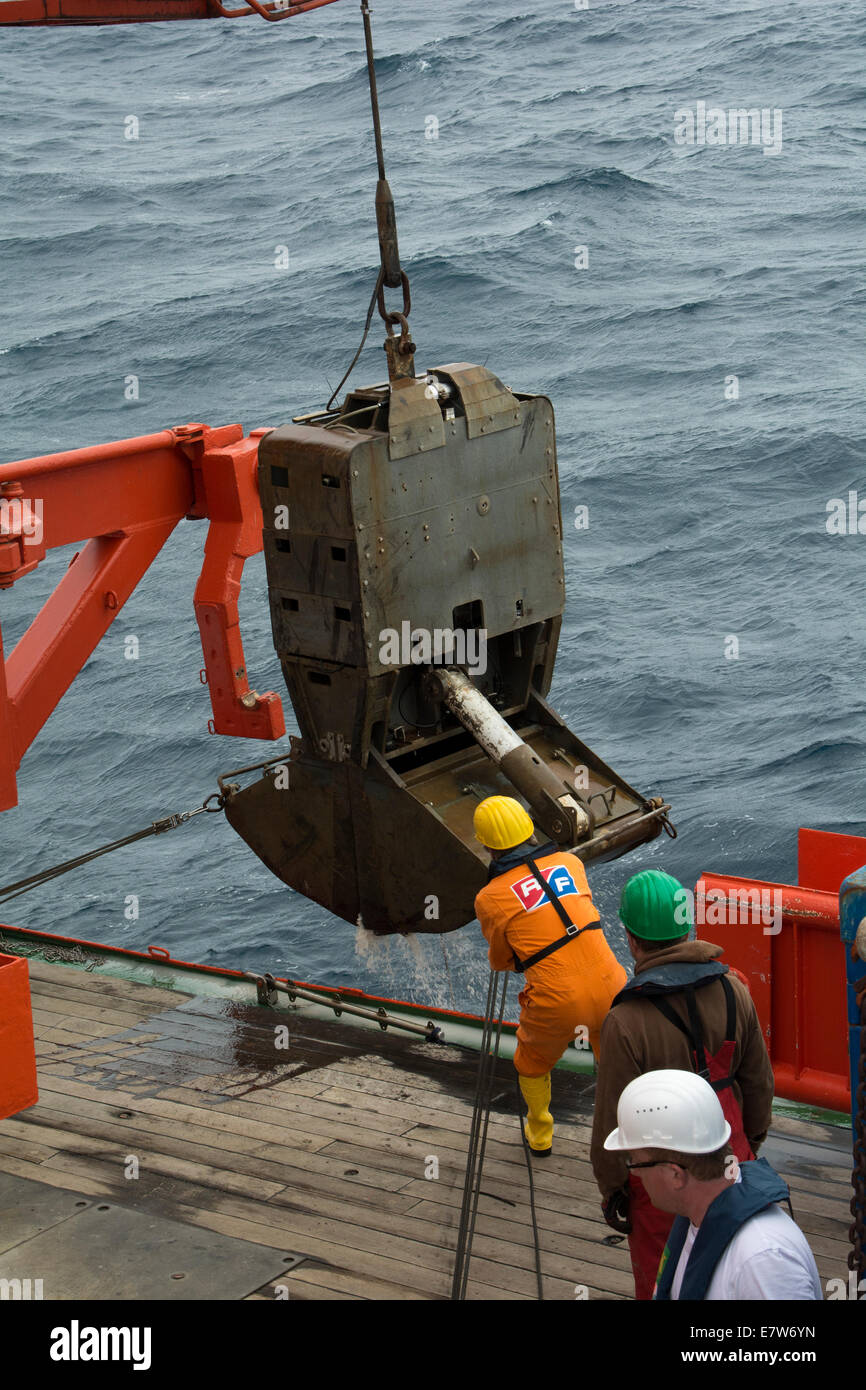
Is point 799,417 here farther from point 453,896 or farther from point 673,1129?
point 673,1129

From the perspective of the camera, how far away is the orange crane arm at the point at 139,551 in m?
8.68

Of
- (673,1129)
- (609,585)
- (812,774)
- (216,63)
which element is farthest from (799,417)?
(216,63)

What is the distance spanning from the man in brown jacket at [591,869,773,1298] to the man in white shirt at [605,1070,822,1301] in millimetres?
1463

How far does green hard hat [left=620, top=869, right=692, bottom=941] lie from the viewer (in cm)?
544

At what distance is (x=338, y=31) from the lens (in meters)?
46.9

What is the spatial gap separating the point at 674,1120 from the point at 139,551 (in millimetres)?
6001

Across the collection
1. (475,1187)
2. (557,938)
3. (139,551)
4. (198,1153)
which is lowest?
(198,1153)

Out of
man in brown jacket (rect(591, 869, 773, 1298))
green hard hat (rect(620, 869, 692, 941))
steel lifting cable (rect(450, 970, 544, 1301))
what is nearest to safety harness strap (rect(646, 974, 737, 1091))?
man in brown jacket (rect(591, 869, 773, 1298))

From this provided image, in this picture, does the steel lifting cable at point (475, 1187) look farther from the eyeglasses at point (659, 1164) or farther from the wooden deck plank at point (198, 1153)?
the eyeglasses at point (659, 1164)

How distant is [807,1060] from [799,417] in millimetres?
16312

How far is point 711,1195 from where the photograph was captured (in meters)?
3.89

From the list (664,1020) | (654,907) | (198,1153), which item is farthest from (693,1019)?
(198,1153)

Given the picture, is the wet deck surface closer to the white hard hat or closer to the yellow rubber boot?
the yellow rubber boot

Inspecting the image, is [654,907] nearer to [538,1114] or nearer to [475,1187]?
[475,1187]
